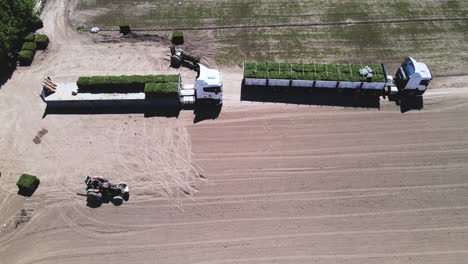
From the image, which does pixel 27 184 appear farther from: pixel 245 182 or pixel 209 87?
pixel 245 182

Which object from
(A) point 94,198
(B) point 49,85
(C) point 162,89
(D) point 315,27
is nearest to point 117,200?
(A) point 94,198

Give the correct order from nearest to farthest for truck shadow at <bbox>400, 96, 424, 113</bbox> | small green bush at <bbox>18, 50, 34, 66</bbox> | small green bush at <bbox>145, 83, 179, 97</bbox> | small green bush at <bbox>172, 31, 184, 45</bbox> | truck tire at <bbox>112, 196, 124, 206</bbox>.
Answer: truck tire at <bbox>112, 196, 124, 206</bbox> < small green bush at <bbox>145, 83, 179, 97</bbox> < truck shadow at <bbox>400, 96, 424, 113</bbox> < small green bush at <bbox>18, 50, 34, 66</bbox> < small green bush at <bbox>172, 31, 184, 45</bbox>

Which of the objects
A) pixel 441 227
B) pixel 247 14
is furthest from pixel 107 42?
pixel 441 227

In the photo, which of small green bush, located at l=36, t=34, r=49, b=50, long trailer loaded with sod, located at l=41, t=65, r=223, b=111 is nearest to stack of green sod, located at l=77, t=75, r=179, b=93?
long trailer loaded with sod, located at l=41, t=65, r=223, b=111

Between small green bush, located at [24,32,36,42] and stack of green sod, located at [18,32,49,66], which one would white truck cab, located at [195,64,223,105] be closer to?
stack of green sod, located at [18,32,49,66]

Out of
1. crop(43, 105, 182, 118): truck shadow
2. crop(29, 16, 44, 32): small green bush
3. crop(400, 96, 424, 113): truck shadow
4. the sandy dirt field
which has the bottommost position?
the sandy dirt field

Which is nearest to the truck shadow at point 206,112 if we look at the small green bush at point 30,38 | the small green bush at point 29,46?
the small green bush at point 29,46
